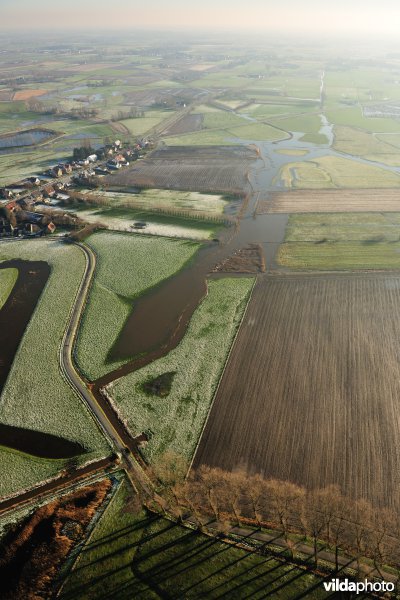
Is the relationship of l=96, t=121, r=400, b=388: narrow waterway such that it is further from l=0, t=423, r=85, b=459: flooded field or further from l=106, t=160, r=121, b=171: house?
l=106, t=160, r=121, b=171: house

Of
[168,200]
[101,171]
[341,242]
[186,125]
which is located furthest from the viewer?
[186,125]

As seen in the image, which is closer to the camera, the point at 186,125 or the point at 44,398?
the point at 44,398

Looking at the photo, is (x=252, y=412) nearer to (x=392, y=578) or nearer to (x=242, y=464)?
(x=242, y=464)

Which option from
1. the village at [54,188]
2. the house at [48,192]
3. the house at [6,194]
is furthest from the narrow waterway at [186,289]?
the house at [6,194]

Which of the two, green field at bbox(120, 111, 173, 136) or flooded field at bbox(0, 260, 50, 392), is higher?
green field at bbox(120, 111, 173, 136)

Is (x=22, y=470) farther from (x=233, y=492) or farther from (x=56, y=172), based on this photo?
(x=56, y=172)

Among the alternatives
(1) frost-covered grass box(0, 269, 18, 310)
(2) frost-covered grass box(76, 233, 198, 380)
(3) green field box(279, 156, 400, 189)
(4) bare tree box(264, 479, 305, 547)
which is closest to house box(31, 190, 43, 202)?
(2) frost-covered grass box(76, 233, 198, 380)

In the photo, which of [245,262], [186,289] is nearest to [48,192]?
[186,289]
